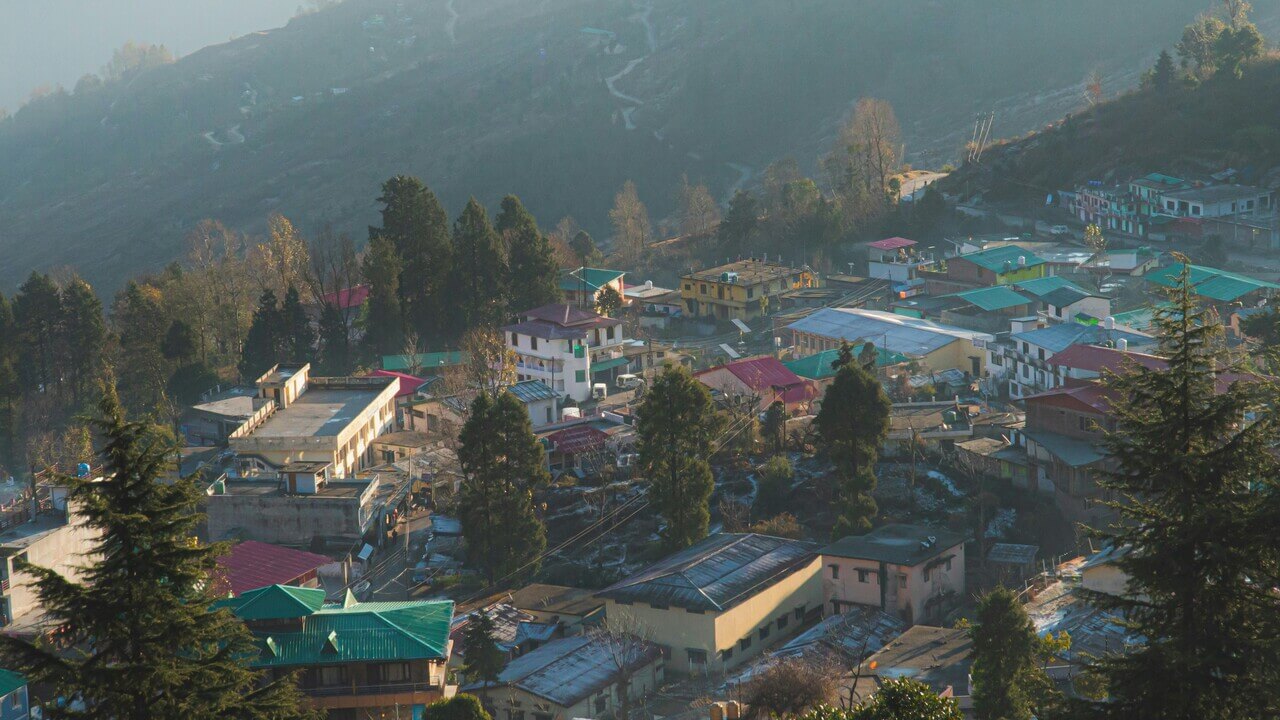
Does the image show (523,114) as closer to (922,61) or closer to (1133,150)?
(922,61)

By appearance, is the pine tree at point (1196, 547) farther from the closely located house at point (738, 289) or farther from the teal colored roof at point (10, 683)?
the closely located house at point (738, 289)

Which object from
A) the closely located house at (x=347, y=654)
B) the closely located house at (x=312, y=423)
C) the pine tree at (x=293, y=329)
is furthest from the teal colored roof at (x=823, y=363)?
the closely located house at (x=347, y=654)

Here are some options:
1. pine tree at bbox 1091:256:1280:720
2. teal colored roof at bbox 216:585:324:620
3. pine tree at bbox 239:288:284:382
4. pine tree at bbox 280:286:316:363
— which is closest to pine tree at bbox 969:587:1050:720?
pine tree at bbox 1091:256:1280:720

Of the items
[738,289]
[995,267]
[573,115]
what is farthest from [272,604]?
[573,115]

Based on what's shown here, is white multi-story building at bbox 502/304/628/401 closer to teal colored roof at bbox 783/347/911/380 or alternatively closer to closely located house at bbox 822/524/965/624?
teal colored roof at bbox 783/347/911/380

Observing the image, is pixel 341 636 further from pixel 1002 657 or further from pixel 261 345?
pixel 261 345

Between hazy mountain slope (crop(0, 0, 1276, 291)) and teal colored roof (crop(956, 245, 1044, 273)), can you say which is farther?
hazy mountain slope (crop(0, 0, 1276, 291))
